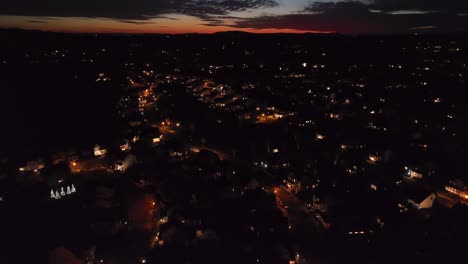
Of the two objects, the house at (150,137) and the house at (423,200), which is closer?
the house at (423,200)

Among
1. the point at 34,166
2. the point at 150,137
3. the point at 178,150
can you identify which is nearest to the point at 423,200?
the point at 178,150

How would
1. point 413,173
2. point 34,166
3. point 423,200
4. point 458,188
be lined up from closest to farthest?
point 423,200
point 458,188
point 413,173
point 34,166

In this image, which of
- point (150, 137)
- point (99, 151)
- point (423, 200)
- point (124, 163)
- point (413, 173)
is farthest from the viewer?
point (150, 137)

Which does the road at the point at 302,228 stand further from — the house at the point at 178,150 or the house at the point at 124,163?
the house at the point at 124,163

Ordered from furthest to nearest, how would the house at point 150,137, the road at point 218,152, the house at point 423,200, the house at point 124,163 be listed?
the house at point 150,137
the road at point 218,152
the house at point 124,163
the house at point 423,200

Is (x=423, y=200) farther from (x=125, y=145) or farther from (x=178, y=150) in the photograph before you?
(x=125, y=145)

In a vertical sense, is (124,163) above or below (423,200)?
below

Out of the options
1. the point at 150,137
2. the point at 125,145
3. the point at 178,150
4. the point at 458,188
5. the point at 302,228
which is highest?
the point at 150,137

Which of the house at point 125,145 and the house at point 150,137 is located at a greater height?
the house at point 150,137

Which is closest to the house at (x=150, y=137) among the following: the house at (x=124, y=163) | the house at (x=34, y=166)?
the house at (x=124, y=163)

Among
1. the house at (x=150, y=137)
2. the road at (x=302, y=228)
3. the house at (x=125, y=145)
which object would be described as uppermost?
the house at (x=150, y=137)

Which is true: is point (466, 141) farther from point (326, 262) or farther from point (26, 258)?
point (26, 258)
